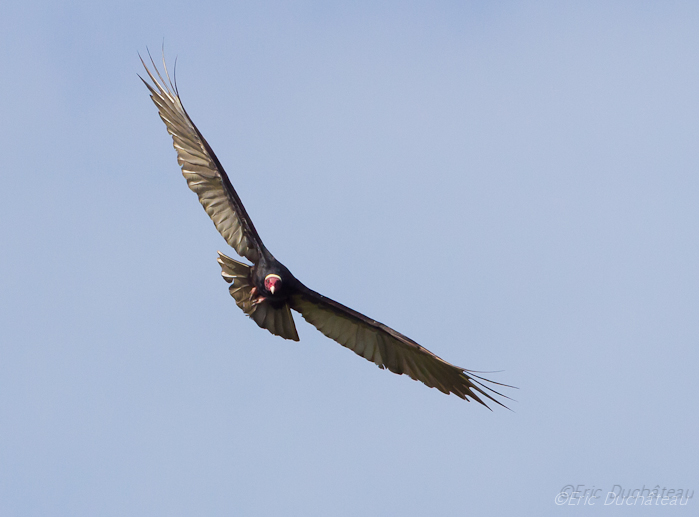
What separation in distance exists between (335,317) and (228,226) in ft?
6.69

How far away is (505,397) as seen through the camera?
1381 centimetres

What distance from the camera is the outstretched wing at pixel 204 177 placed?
14.2 m

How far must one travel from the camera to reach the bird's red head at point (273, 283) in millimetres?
14102

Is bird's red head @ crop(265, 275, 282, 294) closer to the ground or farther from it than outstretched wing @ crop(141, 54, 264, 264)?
closer to the ground

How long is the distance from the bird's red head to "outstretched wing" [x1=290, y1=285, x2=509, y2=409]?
1.71 feet

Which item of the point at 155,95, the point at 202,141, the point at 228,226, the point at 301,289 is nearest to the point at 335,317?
the point at 301,289

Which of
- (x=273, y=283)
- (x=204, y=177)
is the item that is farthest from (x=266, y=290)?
(x=204, y=177)

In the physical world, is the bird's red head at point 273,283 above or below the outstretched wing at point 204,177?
below

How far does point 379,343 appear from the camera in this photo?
49.0 ft

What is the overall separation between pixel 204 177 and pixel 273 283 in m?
1.78

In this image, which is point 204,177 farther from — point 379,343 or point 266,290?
point 379,343

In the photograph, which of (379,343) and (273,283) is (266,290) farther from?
(379,343)

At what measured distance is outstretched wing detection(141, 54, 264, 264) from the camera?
14250mm

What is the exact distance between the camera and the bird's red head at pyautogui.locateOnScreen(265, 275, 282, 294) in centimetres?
1410
